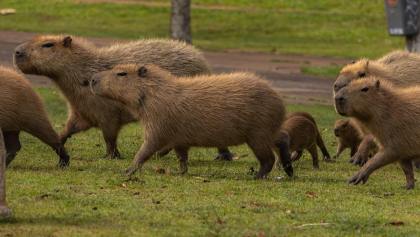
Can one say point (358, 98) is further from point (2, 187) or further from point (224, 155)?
point (2, 187)

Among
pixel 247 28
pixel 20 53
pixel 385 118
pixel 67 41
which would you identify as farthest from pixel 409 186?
pixel 247 28

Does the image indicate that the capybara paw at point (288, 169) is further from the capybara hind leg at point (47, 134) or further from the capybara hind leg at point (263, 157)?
the capybara hind leg at point (47, 134)

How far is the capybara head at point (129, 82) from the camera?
37.3 ft

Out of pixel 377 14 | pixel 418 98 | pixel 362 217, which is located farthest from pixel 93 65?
pixel 377 14

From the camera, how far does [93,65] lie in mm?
13023

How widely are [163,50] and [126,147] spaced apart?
1.46 meters

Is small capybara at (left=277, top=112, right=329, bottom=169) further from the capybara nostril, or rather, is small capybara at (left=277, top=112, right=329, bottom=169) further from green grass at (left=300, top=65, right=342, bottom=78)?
green grass at (left=300, top=65, right=342, bottom=78)

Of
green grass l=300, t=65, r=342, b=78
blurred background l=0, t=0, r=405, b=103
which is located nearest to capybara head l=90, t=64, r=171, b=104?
blurred background l=0, t=0, r=405, b=103

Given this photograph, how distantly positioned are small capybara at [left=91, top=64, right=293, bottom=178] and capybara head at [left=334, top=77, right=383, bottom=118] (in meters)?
0.60

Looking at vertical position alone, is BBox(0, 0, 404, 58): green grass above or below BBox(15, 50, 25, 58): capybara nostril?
below

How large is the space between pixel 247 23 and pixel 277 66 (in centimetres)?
949

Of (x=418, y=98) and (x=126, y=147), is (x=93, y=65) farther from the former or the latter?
(x=418, y=98)

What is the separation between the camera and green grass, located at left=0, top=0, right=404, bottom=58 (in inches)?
1272

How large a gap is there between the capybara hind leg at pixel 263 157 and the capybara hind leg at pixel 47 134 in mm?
1879
